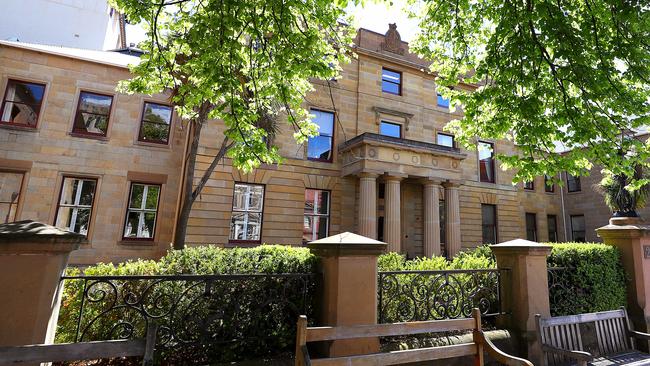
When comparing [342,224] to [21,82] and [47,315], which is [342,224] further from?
[21,82]

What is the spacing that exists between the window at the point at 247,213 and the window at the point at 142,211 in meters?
3.49

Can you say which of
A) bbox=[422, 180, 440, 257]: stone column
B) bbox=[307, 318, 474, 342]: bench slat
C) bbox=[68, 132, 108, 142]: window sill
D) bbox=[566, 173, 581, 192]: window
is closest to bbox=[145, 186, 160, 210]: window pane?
bbox=[68, 132, 108, 142]: window sill

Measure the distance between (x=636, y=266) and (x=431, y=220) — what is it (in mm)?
8726

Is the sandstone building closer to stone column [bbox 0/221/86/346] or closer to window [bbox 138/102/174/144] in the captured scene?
window [bbox 138/102/174/144]

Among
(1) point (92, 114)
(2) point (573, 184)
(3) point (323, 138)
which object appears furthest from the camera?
(2) point (573, 184)

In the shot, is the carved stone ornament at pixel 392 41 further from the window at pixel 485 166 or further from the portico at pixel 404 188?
the window at pixel 485 166

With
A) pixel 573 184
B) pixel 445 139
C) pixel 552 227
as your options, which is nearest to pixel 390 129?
pixel 445 139

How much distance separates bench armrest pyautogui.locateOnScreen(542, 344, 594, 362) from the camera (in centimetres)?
404

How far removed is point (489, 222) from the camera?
19625 mm

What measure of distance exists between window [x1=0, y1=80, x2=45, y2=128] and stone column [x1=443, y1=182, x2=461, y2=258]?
1867 centimetres

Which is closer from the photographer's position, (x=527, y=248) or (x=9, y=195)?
(x=527, y=248)

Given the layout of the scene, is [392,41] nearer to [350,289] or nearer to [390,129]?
[390,129]

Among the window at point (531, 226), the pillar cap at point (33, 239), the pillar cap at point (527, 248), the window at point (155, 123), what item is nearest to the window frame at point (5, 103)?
the window at point (155, 123)

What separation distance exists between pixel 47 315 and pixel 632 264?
32.5ft
